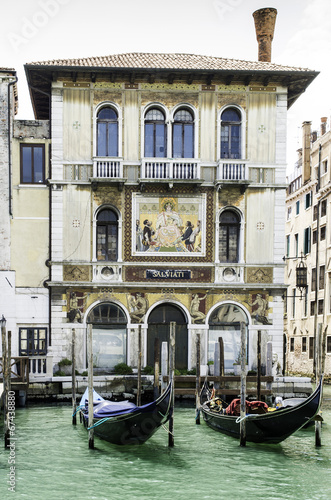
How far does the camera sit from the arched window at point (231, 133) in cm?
1859

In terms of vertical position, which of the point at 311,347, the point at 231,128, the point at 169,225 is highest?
the point at 231,128

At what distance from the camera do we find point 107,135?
18.4m

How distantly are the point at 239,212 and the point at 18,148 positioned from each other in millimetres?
6036

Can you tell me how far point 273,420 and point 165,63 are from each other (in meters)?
10.8

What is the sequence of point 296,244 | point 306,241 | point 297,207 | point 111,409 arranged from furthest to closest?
point 297,207, point 296,244, point 306,241, point 111,409

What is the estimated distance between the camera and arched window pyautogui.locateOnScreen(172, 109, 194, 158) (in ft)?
60.8

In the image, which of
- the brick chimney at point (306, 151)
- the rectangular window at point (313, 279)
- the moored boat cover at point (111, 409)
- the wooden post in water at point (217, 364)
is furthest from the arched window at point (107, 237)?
the brick chimney at point (306, 151)

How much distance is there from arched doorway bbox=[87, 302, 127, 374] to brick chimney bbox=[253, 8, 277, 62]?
338 inches

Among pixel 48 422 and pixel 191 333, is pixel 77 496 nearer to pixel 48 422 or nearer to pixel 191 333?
pixel 48 422

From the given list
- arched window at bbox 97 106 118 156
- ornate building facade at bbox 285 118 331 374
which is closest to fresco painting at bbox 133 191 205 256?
arched window at bbox 97 106 118 156

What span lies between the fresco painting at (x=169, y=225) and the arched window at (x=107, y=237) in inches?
21.6

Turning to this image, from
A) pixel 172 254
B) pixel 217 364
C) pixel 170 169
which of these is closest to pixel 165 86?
pixel 170 169

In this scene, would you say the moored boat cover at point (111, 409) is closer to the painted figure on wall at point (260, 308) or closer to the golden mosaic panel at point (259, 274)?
the painted figure on wall at point (260, 308)

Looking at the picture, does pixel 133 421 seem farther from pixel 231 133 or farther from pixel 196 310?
pixel 231 133
